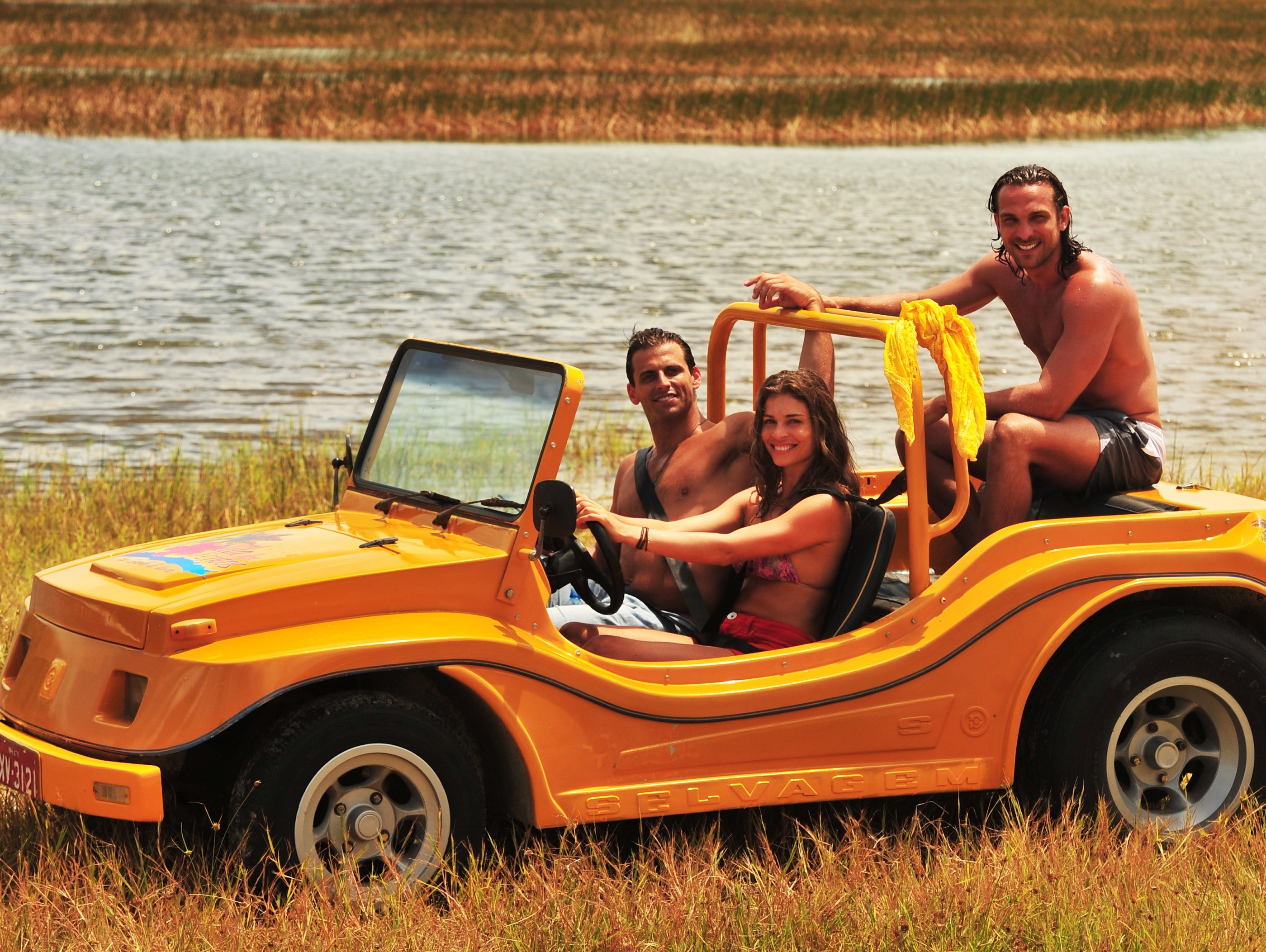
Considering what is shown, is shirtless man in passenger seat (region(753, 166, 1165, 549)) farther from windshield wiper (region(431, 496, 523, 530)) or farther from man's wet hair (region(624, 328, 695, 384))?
windshield wiper (region(431, 496, 523, 530))

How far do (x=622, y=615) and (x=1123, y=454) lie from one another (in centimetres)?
164

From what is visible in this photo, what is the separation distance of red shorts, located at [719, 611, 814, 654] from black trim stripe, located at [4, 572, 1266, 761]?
181 millimetres

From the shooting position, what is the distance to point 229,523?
26.8ft

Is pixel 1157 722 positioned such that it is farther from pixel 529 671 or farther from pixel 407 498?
pixel 407 498

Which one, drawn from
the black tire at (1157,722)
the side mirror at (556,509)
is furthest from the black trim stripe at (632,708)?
the side mirror at (556,509)

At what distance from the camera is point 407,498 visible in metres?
4.55

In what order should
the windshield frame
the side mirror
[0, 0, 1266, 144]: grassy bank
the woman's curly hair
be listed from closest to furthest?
1. the side mirror
2. the windshield frame
3. the woman's curly hair
4. [0, 0, 1266, 144]: grassy bank

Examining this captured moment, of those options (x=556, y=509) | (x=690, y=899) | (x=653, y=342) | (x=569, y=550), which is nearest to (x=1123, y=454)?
(x=653, y=342)

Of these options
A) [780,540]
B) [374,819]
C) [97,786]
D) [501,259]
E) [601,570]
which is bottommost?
[374,819]

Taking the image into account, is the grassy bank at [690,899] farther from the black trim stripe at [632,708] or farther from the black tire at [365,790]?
the black trim stripe at [632,708]

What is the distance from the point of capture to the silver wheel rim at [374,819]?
3834 mm

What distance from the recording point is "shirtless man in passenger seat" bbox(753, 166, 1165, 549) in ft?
15.8

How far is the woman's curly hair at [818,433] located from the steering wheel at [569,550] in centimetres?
58

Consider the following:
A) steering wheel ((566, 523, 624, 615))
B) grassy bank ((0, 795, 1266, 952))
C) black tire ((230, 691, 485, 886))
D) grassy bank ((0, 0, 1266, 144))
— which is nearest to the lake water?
grassy bank ((0, 0, 1266, 144))
